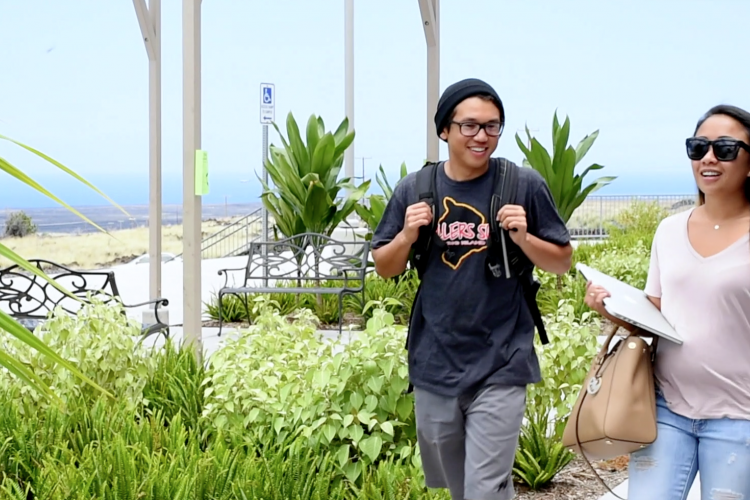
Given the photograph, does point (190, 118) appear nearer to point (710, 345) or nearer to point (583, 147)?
point (710, 345)

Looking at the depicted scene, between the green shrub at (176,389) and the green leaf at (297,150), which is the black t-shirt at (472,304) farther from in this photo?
the green leaf at (297,150)

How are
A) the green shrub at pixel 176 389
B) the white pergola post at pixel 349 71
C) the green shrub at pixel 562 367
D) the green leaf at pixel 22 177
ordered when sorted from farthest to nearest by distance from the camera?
the white pergola post at pixel 349 71 < the green shrub at pixel 176 389 < the green shrub at pixel 562 367 < the green leaf at pixel 22 177

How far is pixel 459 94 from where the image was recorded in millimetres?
2668

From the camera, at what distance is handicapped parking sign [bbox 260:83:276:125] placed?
35.6 ft

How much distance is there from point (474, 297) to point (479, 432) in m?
0.39

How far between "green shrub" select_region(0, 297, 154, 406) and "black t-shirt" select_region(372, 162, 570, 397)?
2.13 metres

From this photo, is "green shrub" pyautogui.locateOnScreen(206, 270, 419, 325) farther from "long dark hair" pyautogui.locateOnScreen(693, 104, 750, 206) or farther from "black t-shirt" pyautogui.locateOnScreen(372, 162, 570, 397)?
"long dark hair" pyautogui.locateOnScreen(693, 104, 750, 206)

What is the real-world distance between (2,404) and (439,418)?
222 centimetres

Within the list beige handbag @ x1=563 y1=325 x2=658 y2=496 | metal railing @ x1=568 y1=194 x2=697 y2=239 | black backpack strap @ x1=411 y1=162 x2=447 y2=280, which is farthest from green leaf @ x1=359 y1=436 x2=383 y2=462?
metal railing @ x1=568 y1=194 x2=697 y2=239

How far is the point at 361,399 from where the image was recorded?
369 centimetres

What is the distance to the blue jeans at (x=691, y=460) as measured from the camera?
2211 millimetres

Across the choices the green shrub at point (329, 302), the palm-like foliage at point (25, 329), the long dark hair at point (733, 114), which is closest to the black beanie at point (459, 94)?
the long dark hair at point (733, 114)

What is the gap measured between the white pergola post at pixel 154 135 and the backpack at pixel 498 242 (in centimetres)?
509

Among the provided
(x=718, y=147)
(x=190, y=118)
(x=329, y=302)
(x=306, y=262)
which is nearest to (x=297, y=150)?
(x=306, y=262)
